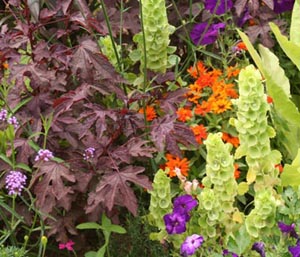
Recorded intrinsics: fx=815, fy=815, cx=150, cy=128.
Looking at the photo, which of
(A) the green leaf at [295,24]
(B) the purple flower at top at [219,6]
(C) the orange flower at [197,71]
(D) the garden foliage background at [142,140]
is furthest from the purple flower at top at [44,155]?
(A) the green leaf at [295,24]

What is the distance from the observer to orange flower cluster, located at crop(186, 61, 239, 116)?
9.02 feet

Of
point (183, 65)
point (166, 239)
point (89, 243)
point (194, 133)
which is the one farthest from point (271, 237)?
point (183, 65)

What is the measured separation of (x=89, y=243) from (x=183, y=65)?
0.82m

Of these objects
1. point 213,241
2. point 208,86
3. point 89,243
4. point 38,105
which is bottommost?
point 89,243

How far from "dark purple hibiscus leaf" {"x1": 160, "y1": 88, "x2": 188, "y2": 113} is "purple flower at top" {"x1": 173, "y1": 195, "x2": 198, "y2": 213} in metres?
0.38

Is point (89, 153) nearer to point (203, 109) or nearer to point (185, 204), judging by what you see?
point (185, 204)

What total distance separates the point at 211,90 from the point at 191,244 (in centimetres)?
81

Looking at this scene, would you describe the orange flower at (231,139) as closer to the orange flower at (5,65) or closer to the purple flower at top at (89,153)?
the purple flower at top at (89,153)

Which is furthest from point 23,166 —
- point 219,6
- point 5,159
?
point 219,6

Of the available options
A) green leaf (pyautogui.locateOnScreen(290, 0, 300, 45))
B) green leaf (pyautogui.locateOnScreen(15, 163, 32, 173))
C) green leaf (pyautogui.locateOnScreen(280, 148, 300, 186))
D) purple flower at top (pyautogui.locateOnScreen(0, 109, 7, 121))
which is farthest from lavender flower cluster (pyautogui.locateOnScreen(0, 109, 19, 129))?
green leaf (pyautogui.locateOnScreen(290, 0, 300, 45))

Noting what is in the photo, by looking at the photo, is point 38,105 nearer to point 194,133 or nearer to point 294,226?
point 194,133

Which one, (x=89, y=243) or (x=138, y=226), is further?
(x=89, y=243)

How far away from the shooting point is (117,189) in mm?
2342

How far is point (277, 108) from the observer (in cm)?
271
